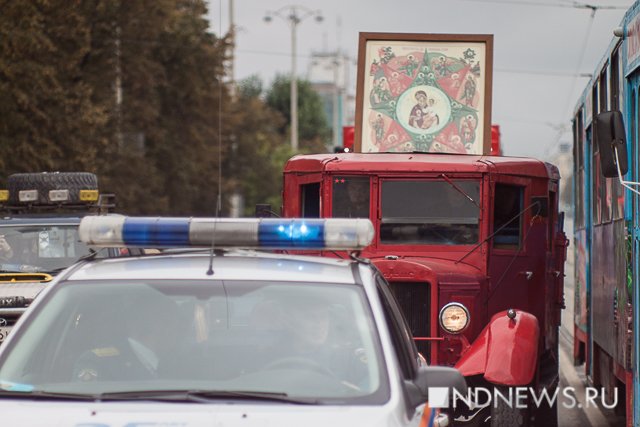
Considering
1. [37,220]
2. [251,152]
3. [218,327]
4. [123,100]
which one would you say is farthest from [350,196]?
[251,152]

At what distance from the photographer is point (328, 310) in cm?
628

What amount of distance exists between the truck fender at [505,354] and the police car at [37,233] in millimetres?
5251

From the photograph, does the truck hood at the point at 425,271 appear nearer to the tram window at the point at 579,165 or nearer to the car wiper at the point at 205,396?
the tram window at the point at 579,165

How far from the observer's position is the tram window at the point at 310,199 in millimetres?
12775

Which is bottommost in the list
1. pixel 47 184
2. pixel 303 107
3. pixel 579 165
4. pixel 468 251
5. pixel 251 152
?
pixel 251 152

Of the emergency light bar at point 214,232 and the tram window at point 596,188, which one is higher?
the emergency light bar at point 214,232

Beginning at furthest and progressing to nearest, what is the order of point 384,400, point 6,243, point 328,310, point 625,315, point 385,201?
1. point 6,243
2. point 385,201
3. point 625,315
4. point 328,310
5. point 384,400

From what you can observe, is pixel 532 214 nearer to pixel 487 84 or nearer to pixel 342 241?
pixel 487 84

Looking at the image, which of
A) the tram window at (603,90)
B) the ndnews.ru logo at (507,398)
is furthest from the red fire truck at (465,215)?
the tram window at (603,90)

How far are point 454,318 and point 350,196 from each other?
1.53m

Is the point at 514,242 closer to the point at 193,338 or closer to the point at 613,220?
the point at 613,220

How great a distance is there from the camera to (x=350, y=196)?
492 inches

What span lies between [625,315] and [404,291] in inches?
72.9

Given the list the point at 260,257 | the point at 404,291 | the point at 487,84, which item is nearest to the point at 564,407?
the point at 487,84
